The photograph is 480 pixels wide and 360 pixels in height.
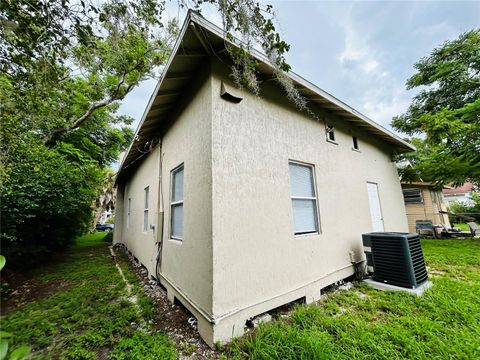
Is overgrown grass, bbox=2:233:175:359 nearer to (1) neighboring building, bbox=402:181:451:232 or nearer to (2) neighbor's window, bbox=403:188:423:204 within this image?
(1) neighboring building, bbox=402:181:451:232

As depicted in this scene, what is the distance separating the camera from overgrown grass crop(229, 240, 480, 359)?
2.12m

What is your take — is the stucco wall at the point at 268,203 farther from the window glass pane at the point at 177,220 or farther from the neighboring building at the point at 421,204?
the neighboring building at the point at 421,204

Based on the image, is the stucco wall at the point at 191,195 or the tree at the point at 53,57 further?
the stucco wall at the point at 191,195

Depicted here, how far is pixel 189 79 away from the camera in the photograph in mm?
3650

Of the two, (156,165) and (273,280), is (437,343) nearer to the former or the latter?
(273,280)

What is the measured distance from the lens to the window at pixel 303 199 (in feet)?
12.3

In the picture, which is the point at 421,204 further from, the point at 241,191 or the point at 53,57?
the point at 53,57

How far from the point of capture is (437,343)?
2.22 meters

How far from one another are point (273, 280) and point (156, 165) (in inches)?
157

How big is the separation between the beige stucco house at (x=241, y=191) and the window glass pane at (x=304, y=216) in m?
0.02

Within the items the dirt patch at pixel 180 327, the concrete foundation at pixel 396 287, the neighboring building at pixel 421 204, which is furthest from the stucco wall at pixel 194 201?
the neighboring building at pixel 421 204

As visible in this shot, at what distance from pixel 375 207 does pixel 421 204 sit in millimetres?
8651

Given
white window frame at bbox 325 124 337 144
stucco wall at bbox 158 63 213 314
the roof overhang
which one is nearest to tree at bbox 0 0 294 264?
the roof overhang

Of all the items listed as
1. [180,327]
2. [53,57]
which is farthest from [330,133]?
[53,57]
